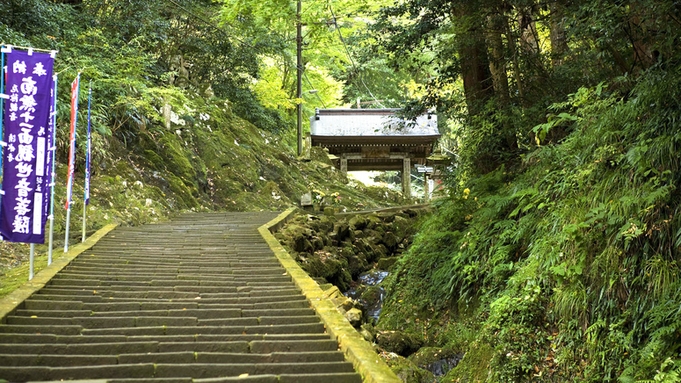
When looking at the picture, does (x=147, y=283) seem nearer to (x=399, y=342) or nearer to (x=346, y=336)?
(x=399, y=342)

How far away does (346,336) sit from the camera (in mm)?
5738

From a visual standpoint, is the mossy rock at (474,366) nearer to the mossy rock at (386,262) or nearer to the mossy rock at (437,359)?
the mossy rock at (437,359)

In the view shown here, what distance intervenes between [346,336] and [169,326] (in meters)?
2.07

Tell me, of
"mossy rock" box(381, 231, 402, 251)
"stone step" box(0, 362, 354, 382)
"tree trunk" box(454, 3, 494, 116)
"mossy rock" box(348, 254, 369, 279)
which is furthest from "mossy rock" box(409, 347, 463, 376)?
"mossy rock" box(381, 231, 402, 251)

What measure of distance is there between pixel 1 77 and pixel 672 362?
7900 millimetres

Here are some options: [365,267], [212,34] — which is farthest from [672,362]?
[212,34]

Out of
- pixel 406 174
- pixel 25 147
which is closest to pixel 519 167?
pixel 25 147

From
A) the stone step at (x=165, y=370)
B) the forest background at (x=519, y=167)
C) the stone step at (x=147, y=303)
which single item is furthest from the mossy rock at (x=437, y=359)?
the stone step at (x=165, y=370)

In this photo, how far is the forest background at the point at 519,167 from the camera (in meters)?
5.52

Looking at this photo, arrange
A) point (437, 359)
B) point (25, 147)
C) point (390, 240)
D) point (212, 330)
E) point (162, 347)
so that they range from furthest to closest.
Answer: point (390, 240), point (437, 359), point (25, 147), point (212, 330), point (162, 347)

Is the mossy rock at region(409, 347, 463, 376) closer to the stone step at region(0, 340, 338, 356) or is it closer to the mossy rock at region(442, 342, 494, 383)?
the mossy rock at region(442, 342, 494, 383)

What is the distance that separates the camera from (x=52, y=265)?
8688 mm

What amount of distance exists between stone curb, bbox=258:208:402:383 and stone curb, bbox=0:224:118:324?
3382mm

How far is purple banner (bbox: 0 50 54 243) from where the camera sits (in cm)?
724
